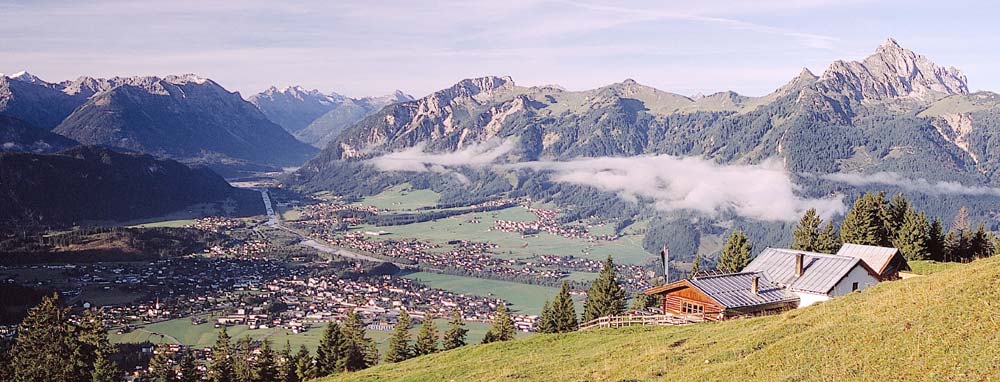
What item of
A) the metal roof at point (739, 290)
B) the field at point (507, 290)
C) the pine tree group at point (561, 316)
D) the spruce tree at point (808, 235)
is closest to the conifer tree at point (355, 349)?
the pine tree group at point (561, 316)

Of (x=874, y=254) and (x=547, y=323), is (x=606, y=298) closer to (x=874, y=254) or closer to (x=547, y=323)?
(x=547, y=323)

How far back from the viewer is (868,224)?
81.6 m

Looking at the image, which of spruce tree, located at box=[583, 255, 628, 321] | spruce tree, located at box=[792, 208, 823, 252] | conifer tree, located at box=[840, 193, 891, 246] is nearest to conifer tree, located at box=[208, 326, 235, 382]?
spruce tree, located at box=[583, 255, 628, 321]

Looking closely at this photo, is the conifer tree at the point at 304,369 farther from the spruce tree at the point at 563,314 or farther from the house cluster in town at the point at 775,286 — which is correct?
the house cluster in town at the point at 775,286

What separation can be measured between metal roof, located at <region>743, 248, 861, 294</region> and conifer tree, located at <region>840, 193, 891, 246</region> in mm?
Answer: 28887

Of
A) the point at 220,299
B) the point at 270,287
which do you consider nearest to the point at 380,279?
the point at 270,287

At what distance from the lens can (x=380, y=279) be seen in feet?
619

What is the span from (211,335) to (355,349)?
67.3 metres

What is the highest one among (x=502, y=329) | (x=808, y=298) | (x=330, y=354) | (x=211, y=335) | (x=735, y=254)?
(x=808, y=298)

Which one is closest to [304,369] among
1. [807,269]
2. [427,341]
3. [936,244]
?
[427,341]

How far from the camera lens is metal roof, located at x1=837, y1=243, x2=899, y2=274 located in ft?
188

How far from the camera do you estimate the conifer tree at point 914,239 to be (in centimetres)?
7694

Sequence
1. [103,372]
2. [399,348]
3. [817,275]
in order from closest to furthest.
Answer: [817,275] < [103,372] < [399,348]

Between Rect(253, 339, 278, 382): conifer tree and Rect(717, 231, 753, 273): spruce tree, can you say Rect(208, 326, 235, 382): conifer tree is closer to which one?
Rect(253, 339, 278, 382): conifer tree
